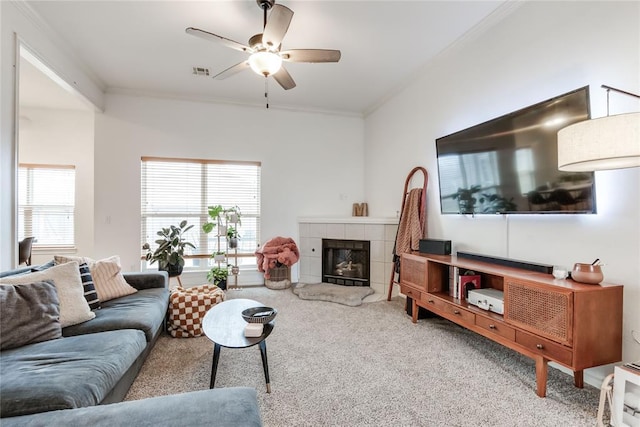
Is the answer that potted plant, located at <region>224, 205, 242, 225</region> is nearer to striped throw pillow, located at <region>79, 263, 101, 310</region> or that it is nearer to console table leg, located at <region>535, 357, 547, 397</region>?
striped throw pillow, located at <region>79, 263, 101, 310</region>

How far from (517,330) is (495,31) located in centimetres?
255

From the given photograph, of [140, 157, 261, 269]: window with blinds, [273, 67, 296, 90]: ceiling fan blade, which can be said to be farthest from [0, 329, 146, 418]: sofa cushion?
[140, 157, 261, 269]: window with blinds

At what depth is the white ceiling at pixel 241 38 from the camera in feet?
8.40

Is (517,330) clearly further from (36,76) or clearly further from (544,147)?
(36,76)

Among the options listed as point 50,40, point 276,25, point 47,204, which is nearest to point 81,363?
point 276,25

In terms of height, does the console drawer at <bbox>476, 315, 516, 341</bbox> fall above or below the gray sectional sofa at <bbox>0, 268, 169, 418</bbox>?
below

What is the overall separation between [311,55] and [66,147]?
5.04 m

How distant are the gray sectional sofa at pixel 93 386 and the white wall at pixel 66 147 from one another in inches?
147

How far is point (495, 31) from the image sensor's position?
8.79 ft

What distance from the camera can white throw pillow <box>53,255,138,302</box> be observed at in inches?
96.6

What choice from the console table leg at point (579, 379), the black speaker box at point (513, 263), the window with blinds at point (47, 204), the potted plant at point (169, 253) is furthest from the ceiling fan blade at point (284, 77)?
the window with blinds at point (47, 204)

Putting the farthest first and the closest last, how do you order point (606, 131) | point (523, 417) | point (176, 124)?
point (176, 124), point (523, 417), point (606, 131)

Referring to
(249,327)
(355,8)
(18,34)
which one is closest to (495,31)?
(355,8)

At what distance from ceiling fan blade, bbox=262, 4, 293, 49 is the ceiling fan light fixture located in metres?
0.07
